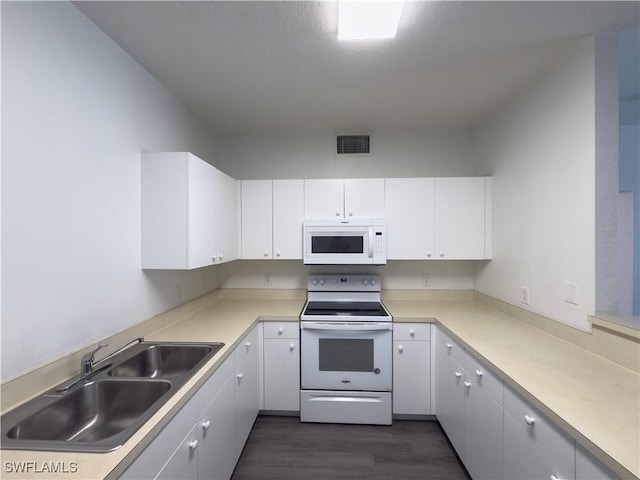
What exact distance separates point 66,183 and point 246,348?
54.6 inches

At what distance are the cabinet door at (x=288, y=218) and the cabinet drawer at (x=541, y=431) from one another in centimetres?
179

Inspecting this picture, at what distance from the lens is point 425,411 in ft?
7.48

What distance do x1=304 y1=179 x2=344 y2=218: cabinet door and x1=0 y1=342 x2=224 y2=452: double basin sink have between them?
1.43m

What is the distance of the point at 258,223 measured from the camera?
8.71ft

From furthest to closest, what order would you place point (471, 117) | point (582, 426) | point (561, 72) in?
1. point (471, 117)
2. point (561, 72)
3. point (582, 426)

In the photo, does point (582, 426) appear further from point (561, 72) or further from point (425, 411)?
point (561, 72)

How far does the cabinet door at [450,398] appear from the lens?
1836 millimetres

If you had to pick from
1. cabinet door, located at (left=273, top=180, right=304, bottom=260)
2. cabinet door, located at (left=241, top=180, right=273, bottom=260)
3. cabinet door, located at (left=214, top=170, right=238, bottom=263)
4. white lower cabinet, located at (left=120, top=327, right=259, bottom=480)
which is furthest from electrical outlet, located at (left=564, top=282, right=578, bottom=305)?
cabinet door, located at (left=214, top=170, right=238, bottom=263)

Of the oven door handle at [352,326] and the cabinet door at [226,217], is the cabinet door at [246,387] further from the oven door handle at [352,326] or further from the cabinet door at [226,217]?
the cabinet door at [226,217]

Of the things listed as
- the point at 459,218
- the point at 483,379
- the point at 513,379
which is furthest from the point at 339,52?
the point at 483,379

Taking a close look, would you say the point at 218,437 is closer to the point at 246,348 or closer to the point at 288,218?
the point at 246,348

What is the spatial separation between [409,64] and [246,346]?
209cm

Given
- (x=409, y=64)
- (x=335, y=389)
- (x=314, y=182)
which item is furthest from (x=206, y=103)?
(x=335, y=389)

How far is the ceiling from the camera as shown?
1342 mm
